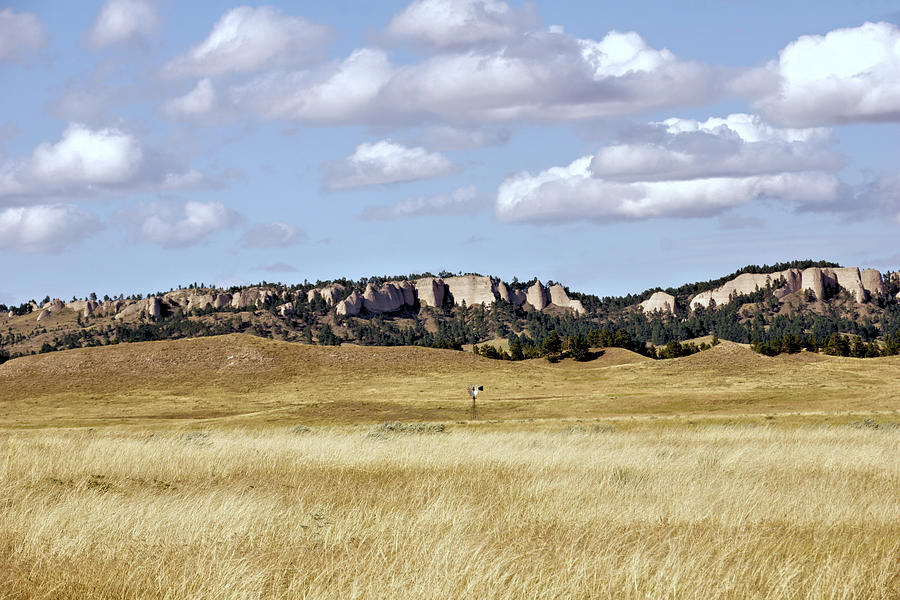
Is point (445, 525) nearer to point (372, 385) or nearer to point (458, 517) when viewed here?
point (458, 517)

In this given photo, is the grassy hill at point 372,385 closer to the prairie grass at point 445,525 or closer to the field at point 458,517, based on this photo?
the field at point 458,517

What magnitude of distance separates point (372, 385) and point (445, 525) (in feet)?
232

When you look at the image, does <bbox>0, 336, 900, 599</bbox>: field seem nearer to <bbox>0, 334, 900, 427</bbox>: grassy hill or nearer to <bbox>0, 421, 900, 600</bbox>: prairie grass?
<bbox>0, 421, 900, 600</bbox>: prairie grass

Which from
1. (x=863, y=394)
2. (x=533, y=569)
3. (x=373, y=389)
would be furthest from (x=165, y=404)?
A: (x=533, y=569)

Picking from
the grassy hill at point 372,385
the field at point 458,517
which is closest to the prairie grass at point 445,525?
the field at point 458,517

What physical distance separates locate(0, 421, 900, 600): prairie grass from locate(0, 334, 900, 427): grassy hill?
33191mm

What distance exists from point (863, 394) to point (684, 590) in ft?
189

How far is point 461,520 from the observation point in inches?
363

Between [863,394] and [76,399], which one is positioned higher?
[76,399]

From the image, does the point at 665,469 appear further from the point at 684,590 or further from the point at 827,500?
the point at 684,590

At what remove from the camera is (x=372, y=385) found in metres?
79.2

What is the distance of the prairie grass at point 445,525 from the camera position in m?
6.84

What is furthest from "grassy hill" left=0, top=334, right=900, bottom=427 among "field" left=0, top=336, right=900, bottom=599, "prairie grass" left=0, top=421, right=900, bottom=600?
"prairie grass" left=0, top=421, right=900, bottom=600

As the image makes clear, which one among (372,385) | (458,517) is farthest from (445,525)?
(372,385)
